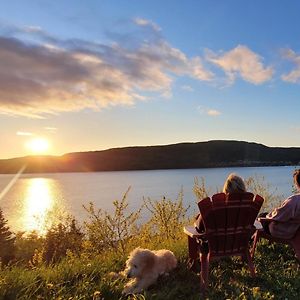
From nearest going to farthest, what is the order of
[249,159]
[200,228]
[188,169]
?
1. [200,228]
2. [249,159]
3. [188,169]

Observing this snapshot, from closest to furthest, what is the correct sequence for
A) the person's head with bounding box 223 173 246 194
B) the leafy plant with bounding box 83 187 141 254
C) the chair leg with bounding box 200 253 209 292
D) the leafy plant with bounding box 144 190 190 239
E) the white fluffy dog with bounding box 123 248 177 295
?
1. the white fluffy dog with bounding box 123 248 177 295
2. the chair leg with bounding box 200 253 209 292
3. the person's head with bounding box 223 173 246 194
4. the leafy plant with bounding box 83 187 141 254
5. the leafy plant with bounding box 144 190 190 239

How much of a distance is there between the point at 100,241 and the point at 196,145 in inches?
3886

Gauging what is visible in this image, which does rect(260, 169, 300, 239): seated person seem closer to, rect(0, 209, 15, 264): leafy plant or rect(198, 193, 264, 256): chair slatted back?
rect(198, 193, 264, 256): chair slatted back

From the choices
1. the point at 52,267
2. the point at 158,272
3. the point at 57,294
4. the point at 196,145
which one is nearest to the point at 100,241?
the point at 52,267

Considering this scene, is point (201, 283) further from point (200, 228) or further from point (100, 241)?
point (100, 241)

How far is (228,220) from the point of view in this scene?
5227mm

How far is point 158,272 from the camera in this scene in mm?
5211

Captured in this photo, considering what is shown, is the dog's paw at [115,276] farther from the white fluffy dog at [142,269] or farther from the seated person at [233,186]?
the seated person at [233,186]

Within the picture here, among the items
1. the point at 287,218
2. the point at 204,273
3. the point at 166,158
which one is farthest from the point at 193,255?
the point at 166,158

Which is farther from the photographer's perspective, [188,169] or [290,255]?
[188,169]

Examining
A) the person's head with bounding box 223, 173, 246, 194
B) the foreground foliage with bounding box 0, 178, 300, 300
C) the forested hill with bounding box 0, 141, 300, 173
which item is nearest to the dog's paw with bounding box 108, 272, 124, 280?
the foreground foliage with bounding box 0, 178, 300, 300

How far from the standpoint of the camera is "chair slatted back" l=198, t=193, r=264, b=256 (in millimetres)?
5102

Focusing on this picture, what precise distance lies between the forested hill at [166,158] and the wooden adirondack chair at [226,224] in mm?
92123

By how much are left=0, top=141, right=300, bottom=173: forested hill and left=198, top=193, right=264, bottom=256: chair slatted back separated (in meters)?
92.1
